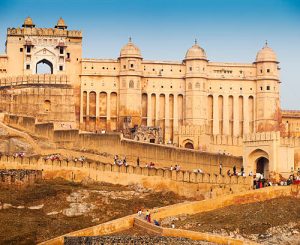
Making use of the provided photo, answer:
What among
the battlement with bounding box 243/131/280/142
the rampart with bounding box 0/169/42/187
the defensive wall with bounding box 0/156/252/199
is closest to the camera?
the rampart with bounding box 0/169/42/187

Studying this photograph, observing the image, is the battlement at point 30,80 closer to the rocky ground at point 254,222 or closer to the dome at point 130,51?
the dome at point 130,51

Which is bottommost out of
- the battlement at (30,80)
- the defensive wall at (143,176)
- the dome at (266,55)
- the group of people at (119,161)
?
the defensive wall at (143,176)

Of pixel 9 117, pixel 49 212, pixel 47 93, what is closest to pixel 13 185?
pixel 49 212

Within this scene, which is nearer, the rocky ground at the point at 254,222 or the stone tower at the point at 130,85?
the rocky ground at the point at 254,222

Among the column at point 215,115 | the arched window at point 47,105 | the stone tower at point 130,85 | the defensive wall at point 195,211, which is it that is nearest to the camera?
the defensive wall at point 195,211

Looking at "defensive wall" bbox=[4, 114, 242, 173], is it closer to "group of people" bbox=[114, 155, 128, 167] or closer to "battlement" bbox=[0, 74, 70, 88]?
"group of people" bbox=[114, 155, 128, 167]

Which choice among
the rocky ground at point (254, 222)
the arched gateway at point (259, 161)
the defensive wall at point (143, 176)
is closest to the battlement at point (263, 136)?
the arched gateway at point (259, 161)

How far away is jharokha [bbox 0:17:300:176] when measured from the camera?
80688mm

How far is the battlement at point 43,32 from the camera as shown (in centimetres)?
8500

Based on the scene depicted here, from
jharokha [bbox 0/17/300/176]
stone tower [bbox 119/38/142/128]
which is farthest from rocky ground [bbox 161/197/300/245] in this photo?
stone tower [bbox 119/38/142/128]

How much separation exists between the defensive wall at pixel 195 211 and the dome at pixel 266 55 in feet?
102

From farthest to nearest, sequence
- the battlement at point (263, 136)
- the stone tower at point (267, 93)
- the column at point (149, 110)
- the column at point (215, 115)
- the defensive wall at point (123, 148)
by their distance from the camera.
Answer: the column at point (215, 115) → the stone tower at point (267, 93) → the column at point (149, 110) → the defensive wall at point (123, 148) → the battlement at point (263, 136)

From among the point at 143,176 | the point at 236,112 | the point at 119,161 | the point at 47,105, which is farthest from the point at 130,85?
the point at 143,176

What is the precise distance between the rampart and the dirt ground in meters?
0.57
